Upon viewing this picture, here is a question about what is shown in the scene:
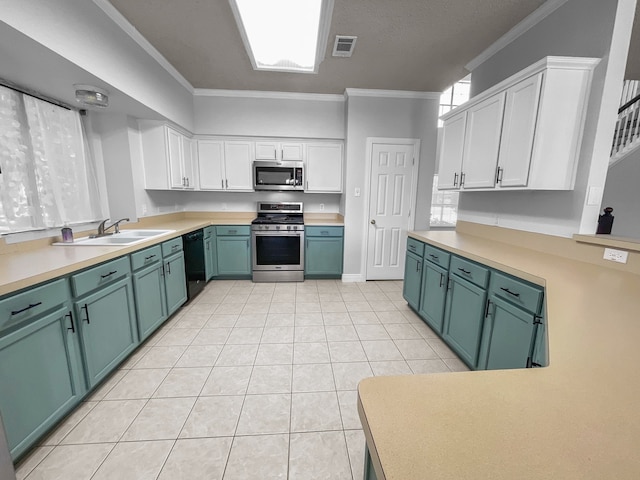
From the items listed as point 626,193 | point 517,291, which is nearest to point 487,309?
point 517,291

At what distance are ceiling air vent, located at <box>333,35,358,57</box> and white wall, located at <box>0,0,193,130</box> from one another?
1890 mm

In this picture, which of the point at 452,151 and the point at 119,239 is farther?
the point at 452,151

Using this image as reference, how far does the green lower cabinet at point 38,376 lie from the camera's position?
1223mm

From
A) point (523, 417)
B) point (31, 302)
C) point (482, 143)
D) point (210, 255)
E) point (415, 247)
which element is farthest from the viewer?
point (210, 255)

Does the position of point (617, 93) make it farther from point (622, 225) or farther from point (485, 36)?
point (622, 225)

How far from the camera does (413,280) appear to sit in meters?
2.93

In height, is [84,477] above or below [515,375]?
below

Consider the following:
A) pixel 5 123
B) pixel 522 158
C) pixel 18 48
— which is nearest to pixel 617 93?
pixel 522 158

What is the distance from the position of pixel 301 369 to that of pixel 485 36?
334cm

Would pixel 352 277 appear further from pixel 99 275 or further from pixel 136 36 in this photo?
pixel 136 36

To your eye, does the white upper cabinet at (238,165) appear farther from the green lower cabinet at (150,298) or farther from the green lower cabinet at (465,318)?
the green lower cabinet at (465,318)

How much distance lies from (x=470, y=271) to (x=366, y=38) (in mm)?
2308

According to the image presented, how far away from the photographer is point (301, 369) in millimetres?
2068

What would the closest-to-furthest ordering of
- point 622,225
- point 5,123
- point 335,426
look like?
point 335,426 → point 5,123 → point 622,225
